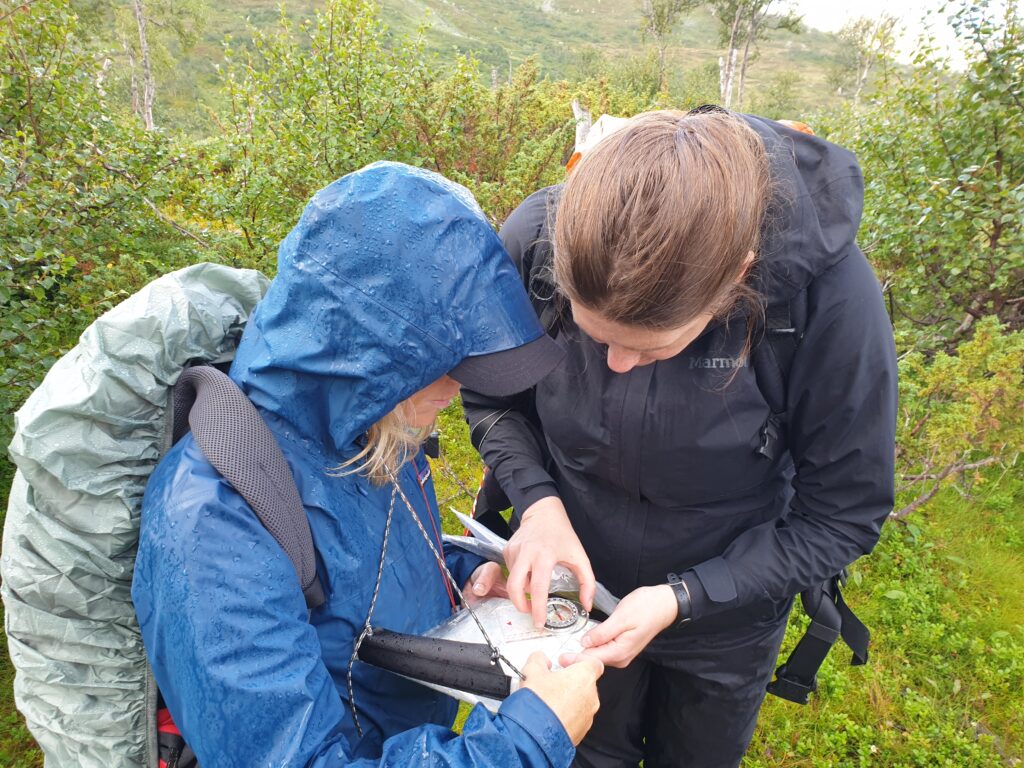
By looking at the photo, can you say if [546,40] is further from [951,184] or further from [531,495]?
[531,495]

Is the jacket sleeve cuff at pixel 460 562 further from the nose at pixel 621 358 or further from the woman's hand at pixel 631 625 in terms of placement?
the nose at pixel 621 358

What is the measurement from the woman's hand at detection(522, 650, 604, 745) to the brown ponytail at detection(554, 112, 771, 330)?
769 mm

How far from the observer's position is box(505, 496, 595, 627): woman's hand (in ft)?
5.16

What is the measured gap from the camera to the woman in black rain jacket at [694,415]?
3.80ft

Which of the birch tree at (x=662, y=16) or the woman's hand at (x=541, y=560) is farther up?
the birch tree at (x=662, y=16)

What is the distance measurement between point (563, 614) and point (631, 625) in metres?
0.19

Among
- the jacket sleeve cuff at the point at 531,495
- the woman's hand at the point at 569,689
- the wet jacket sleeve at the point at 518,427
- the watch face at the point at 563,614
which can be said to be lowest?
the watch face at the point at 563,614

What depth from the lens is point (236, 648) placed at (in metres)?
1.01

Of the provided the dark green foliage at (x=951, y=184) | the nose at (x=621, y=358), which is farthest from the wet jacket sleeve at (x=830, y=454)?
the dark green foliage at (x=951, y=184)

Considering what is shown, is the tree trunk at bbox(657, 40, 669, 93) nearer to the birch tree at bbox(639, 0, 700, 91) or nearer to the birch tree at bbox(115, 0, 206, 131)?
the birch tree at bbox(639, 0, 700, 91)

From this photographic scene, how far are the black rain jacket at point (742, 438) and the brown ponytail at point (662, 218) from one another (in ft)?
0.45

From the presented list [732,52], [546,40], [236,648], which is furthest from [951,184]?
[546,40]

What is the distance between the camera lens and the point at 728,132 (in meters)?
1.23

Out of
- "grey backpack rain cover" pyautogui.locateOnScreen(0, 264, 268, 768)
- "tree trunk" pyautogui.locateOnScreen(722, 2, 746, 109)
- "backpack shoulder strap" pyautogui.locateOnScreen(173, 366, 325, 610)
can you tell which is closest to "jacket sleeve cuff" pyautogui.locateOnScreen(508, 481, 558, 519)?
"backpack shoulder strap" pyautogui.locateOnScreen(173, 366, 325, 610)
